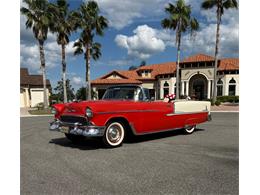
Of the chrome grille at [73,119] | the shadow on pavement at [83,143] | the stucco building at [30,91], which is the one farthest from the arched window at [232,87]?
the chrome grille at [73,119]

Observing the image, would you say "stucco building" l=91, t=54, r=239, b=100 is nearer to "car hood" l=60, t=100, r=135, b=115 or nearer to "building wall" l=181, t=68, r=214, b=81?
"building wall" l=181, t=68, r=214, b=81

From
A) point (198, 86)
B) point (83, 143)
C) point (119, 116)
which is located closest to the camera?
point (119, 116)

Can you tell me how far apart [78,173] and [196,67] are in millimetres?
32949

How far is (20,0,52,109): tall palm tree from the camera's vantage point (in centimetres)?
2255

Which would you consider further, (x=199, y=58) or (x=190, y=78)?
(x=190, y=78)

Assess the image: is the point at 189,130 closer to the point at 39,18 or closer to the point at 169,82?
the point at 39,18

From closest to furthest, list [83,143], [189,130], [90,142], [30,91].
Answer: [83,143] → [90,142] → [189,130] → [30,91]

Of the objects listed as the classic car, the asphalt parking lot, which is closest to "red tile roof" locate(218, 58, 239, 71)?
the classic car

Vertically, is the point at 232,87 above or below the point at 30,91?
above

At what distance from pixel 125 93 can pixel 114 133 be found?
1.44 metres

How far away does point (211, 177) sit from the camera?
12.4 ft

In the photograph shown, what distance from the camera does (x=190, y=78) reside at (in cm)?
3553

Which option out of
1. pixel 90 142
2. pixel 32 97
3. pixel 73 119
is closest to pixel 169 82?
pixel 32 97

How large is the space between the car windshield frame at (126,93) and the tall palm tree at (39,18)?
58.2 feet
